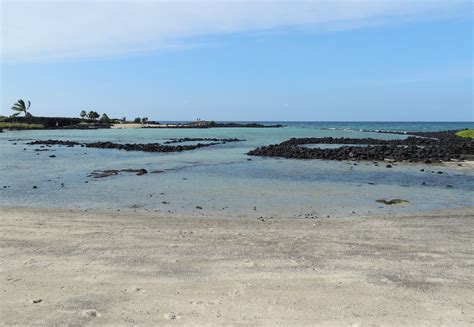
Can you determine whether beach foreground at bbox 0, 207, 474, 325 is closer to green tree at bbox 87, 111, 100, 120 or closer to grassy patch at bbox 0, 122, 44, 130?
grassy patch at bbox 0, 122, 44, 130

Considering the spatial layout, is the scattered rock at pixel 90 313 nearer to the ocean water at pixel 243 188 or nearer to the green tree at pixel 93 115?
the ocean water at pixel 243 188

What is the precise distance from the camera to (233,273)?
5.80 meters

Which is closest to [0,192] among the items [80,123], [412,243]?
[412,243]

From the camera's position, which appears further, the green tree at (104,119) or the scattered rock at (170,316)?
the green tree at (104,119)

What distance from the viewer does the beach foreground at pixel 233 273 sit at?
4.53 meters

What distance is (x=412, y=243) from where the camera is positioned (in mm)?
7668

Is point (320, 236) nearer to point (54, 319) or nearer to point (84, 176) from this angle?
point (54, 319)

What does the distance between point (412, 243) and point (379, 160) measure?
2000 centimetres

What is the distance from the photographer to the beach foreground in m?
4.53

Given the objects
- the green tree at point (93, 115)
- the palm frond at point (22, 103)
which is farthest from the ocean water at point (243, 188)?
the green tree at point (93, 115)

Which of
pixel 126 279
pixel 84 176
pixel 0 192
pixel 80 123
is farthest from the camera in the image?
pixel 80 123

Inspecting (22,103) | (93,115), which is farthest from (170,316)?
(93,115)

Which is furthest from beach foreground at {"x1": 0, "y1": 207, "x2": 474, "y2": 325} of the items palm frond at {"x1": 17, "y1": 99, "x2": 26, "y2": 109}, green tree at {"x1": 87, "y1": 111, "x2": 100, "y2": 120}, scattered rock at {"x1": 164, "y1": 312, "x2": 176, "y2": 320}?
green tree at {"x1": 87, "y1": 111, "x2": 100, "y2": 120}

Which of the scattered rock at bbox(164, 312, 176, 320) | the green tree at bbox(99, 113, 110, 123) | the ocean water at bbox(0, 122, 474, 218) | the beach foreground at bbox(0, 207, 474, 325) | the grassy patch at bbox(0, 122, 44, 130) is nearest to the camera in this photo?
the scattered rock at bbox(164, 312, 176, 320)
